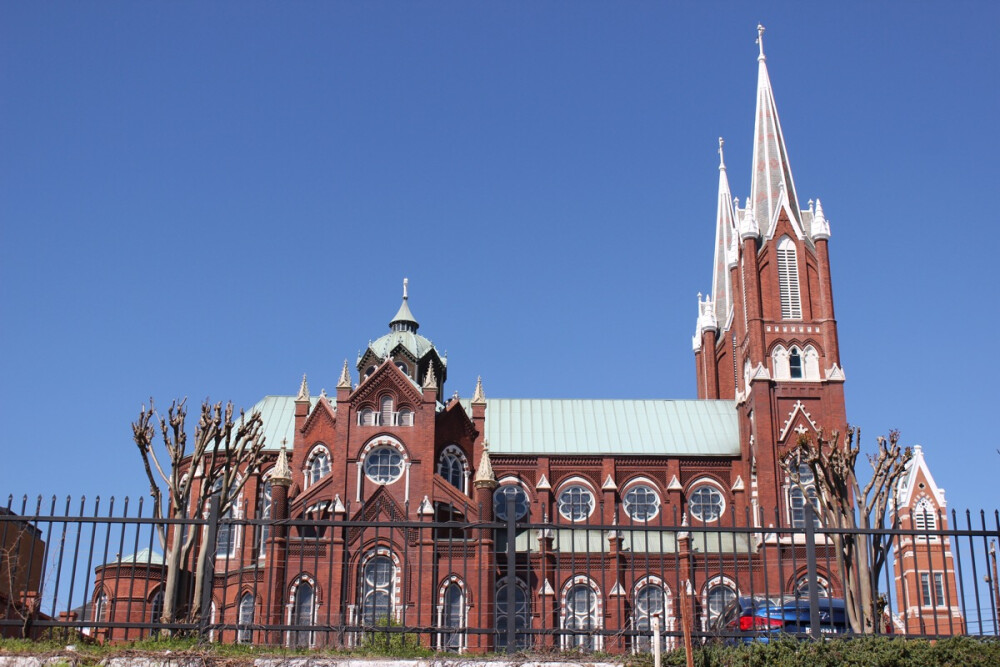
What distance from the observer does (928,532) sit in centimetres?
1471

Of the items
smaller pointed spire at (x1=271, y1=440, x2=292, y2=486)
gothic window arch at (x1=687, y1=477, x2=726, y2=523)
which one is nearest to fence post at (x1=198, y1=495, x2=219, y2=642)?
smaller pointed spire at (x1=271, y1=440, x2=292, y2=486)

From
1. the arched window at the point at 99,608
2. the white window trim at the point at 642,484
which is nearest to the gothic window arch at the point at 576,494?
the white window trim at the point at 642,484

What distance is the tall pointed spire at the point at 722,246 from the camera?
63625 millimetres

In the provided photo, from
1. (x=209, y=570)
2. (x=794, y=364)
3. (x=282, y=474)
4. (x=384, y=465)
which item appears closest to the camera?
(x=209, y=570)

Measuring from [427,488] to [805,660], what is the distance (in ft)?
104

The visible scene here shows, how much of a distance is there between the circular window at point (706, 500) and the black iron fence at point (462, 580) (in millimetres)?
1016

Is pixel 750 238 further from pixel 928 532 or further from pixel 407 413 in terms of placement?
pixel 928 532

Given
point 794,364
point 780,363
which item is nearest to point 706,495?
point 780,363

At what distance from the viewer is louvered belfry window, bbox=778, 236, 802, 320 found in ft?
169

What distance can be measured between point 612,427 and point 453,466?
1011cm

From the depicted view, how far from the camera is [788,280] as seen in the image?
52281mm

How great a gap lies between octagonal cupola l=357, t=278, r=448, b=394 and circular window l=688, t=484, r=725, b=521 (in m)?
13.1

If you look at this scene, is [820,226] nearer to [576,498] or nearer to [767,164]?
[767,164]

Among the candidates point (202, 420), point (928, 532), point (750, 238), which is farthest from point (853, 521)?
point (750, 238)
